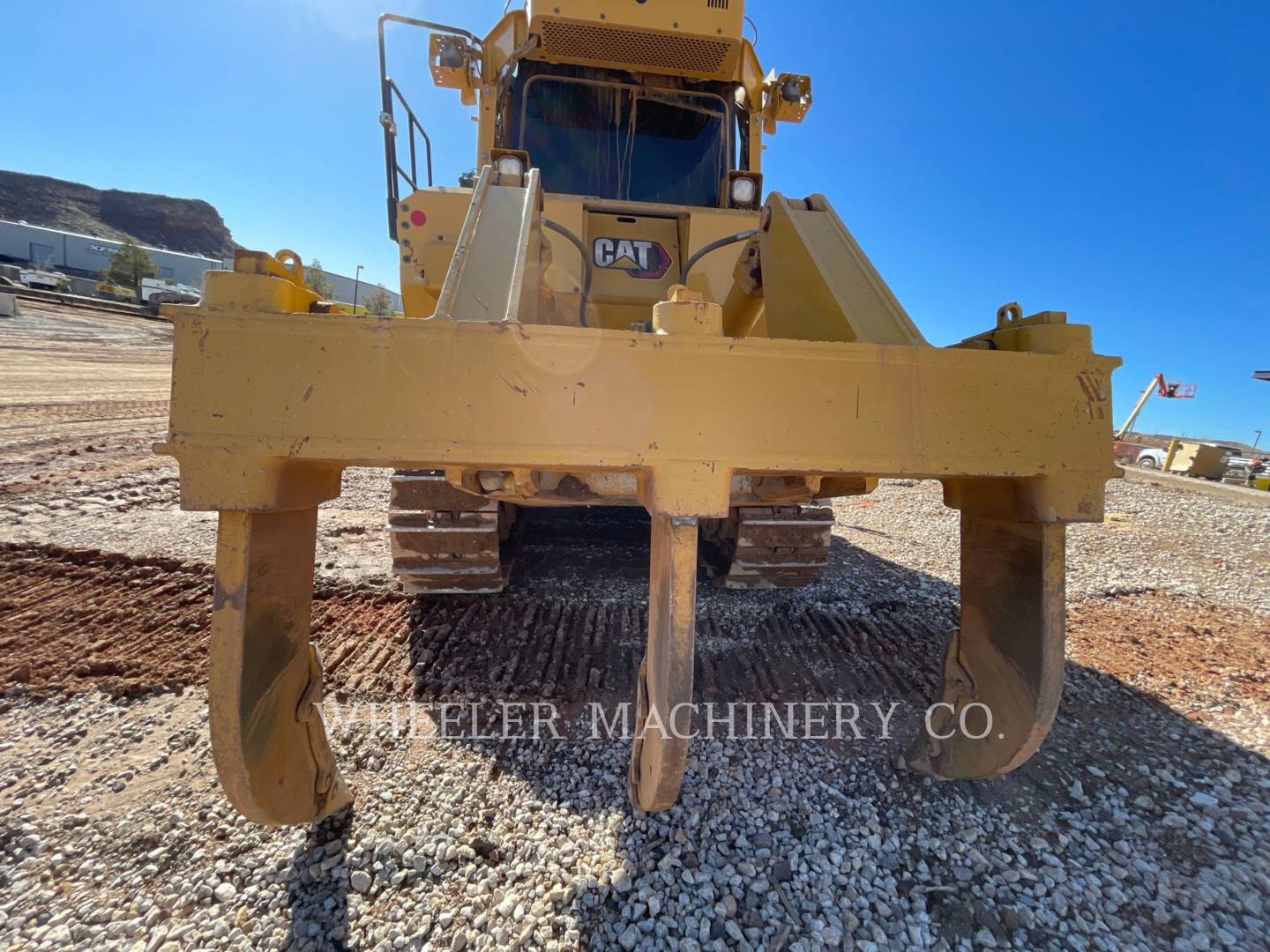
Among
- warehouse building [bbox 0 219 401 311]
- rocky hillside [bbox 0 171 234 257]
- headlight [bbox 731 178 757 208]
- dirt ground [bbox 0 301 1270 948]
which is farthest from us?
rocky hillside [bbox 0 171 234 257]

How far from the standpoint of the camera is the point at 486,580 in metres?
3.49

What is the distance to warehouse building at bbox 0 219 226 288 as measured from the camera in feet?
144

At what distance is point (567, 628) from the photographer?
10.8 ft

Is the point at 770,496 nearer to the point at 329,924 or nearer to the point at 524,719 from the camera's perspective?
the point at 524,719

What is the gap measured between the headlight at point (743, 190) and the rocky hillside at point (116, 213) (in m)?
81.0

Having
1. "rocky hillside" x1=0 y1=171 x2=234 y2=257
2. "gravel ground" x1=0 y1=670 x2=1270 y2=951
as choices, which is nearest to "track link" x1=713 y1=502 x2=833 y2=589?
"gravel ground" x1=0 y1=670 x2=1270 y2=951

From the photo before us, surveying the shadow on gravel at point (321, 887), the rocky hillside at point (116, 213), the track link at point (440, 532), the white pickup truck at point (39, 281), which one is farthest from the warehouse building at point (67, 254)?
the shadow on gravel at point (321, 887)

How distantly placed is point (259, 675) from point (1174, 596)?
5672 millimetres

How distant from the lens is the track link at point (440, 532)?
3.20m

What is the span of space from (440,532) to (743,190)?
2673 millimetres

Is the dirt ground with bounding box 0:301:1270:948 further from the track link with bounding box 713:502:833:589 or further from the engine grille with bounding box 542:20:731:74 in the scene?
the engine grille with bounding box 542:20:731:74

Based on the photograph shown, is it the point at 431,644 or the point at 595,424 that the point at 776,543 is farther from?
the point at 595,424

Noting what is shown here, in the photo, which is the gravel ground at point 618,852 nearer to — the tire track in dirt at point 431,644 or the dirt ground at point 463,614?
the tire track in dirt at point 431,644

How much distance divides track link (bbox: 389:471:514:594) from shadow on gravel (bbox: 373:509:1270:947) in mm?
264
